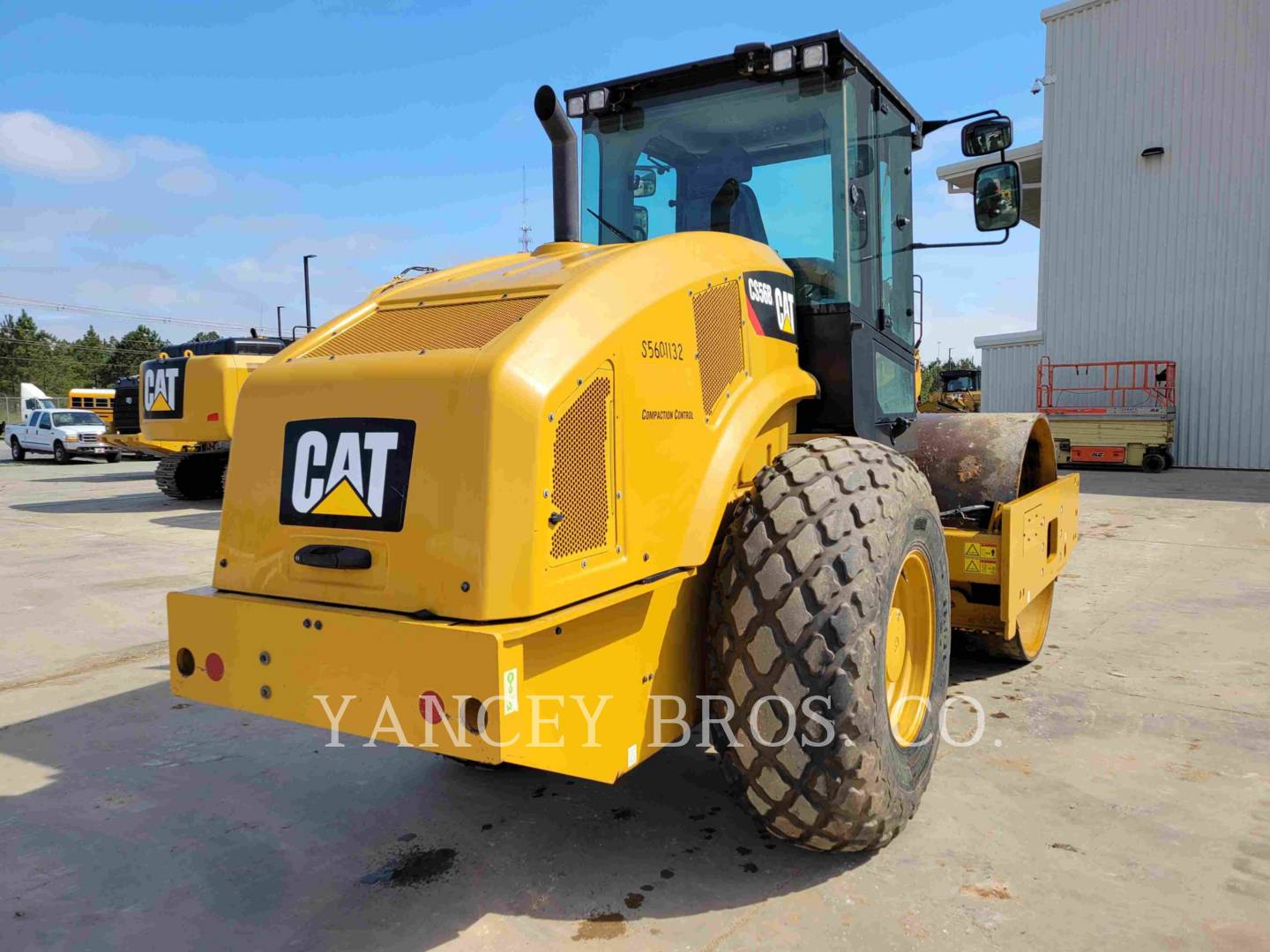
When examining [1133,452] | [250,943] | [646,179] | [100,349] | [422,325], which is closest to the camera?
[250,943]

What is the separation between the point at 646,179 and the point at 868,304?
113 cm

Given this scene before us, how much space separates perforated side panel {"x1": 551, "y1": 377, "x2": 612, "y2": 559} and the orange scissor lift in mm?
17435

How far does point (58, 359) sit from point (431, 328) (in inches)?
3105

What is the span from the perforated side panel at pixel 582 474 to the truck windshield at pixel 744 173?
1536 mm

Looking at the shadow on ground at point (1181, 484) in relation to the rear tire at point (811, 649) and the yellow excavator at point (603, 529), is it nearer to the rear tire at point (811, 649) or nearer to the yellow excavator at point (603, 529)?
the yellow excavator at point (603, 529)

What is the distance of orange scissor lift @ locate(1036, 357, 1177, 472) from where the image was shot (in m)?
17.6

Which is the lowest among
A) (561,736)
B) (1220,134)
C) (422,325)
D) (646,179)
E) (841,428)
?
(561,736)

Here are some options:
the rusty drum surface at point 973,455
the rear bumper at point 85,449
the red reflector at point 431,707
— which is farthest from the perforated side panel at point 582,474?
the rear bumper at point 85,449

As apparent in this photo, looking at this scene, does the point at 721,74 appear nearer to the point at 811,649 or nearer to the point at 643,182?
the point at 643,182

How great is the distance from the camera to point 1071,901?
2.65m

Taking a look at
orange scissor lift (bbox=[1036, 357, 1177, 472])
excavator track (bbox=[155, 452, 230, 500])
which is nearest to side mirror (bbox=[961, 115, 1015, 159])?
excavator track (bbox=[155, 452, 230, 500])

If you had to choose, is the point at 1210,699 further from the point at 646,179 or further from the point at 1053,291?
the point at 1053,291

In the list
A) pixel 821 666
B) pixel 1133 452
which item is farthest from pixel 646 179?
pixel 1133 452

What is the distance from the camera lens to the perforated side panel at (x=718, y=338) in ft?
9.08
